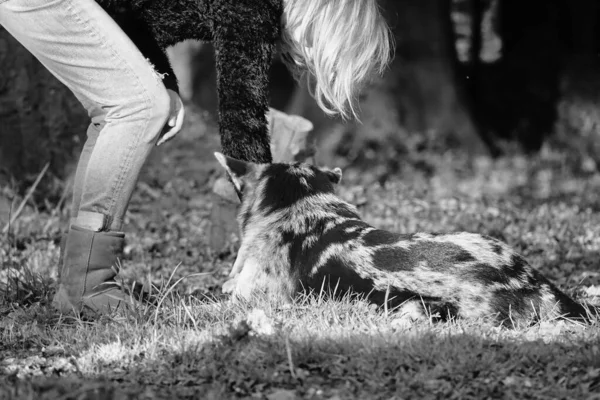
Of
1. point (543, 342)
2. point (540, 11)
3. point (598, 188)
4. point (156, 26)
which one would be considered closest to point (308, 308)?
point (543, 342)

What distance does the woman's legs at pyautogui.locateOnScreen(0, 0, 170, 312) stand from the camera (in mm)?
4531

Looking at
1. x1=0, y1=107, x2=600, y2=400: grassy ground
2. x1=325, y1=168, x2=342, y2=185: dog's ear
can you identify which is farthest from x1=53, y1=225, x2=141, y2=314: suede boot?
x1=325, y1=168, x2=342, y2=185: dog's ear

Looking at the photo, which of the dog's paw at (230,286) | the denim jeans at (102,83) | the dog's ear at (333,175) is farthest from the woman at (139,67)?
the dog's paw at (230,286)

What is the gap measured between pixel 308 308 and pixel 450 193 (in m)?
7.11

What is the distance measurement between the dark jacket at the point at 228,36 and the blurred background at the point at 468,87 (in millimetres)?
7350

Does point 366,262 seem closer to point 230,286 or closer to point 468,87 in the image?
point 230,286

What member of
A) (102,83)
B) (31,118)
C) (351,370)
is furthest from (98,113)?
(31,118)

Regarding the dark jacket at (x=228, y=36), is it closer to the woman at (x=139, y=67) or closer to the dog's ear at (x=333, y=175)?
the woman at (x=139, y=67)

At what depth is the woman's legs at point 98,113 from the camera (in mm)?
4531

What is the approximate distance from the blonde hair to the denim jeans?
36.9 inches

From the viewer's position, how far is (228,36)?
4.80 metres

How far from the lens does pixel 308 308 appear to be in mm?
4773

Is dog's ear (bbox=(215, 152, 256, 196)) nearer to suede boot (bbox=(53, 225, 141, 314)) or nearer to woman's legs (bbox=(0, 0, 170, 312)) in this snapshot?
woman's legs (bbox=(0, 0, 170, 312))

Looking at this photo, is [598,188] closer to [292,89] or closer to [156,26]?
[292,89]
